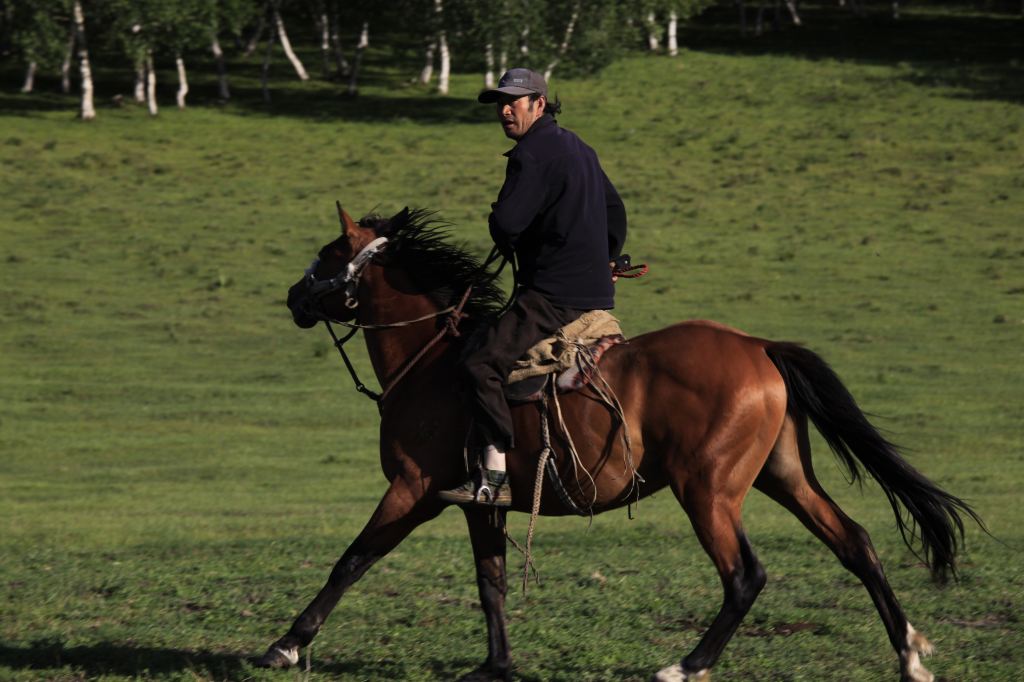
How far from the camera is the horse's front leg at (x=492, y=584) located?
7387 millimetres

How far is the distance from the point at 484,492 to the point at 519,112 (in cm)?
202

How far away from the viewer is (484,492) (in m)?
7.28

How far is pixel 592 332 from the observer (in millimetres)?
7457

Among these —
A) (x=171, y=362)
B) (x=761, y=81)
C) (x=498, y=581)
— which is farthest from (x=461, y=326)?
(x=761, y=81)

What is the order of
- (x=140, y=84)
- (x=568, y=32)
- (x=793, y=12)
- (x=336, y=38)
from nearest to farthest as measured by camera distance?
1. (x=568, y=32)
2. (x=140, y=84)
3. (x=336, y=38)
4. (x=793, y=12)

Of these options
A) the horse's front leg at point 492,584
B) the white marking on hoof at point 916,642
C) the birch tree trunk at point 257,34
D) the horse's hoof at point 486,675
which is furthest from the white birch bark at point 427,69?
the white marking on hoof at point 916,642

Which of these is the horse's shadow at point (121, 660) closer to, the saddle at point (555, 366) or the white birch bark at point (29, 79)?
the saddle at point (555, 366)

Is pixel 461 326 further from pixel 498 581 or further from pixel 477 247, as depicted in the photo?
pixel 477 247

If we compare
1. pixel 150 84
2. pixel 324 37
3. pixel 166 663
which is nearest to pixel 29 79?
pixel 150 84

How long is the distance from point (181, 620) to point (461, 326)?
2.76 meters

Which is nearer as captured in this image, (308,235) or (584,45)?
(308,235)

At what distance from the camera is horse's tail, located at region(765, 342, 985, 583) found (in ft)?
23.9

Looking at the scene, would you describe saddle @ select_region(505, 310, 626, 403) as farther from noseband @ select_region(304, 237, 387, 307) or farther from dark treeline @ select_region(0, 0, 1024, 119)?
dark treeline @ select_region(0, 0, 1024, 119)

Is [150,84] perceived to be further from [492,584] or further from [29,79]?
[492,584]
